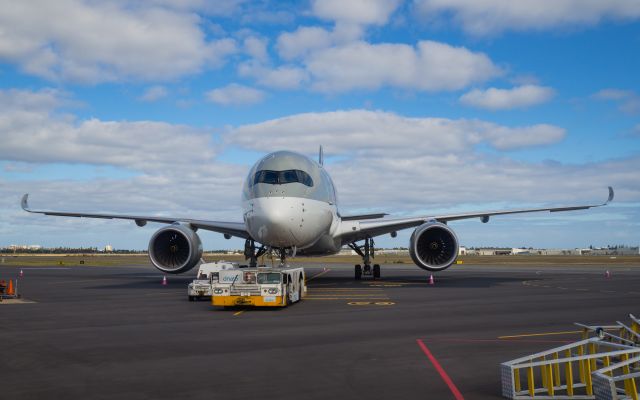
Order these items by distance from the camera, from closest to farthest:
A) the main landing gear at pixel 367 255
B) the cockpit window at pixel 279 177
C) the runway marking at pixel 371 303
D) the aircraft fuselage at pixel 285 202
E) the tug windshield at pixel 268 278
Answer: the tug windshield at pixel 268 278
the runway marking at pixel 371 303
the aircraft fuselage at pixel 285 202
the cockpit window at pixel 279 177
the main landing gear at pixel 367 255

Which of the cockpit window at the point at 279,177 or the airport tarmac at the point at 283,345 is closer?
the airport tarmac at the point at 283,345

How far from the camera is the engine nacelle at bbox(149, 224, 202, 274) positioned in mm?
25500

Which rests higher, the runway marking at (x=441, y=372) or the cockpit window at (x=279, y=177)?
the cockpit window at (x=279, y=177)

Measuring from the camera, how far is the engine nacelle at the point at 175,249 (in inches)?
1004

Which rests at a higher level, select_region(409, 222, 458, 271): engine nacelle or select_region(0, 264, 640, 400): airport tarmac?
select_region(409, 222, 458, 271): engine nacelle

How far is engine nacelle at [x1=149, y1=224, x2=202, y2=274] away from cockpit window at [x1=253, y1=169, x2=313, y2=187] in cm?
481

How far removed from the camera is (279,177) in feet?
73.8

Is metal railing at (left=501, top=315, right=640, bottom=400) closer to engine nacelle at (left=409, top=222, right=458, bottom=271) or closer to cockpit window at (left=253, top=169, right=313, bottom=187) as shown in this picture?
cockpit window at (left=253, top=169, right=313, bottom=187)

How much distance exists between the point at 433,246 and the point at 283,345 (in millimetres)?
16714

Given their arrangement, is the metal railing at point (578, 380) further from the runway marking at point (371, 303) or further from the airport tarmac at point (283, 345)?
the runway marking at point (371, 303)

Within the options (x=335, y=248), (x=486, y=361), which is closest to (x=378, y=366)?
(x=486, y=361)

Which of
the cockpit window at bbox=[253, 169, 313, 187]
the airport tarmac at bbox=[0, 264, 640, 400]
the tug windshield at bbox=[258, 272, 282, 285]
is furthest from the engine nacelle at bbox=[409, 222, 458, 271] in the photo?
the tug windshield at bbox=[258, 272, 282, 285]

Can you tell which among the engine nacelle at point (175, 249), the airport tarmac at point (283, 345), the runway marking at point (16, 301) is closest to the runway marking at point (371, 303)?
the airport tarmac at point (283, 345)

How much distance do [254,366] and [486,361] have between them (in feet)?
11.7
